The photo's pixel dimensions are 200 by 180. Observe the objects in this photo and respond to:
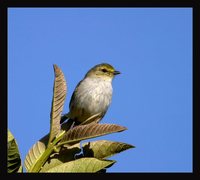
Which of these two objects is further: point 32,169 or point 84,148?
point 84,148

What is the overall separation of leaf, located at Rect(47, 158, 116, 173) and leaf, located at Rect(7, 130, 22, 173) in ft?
0.83

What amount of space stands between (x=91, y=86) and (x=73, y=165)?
4217 millimetres

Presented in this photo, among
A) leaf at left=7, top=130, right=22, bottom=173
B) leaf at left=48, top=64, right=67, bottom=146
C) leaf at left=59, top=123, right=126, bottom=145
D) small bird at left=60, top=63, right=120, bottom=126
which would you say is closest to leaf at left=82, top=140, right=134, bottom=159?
leaf at left=59, top=123, right=126, bottom=145

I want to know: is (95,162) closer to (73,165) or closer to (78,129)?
(73,165)

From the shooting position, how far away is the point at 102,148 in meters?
3.64

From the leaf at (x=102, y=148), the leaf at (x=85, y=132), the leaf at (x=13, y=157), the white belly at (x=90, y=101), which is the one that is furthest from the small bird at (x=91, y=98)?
the leaf at (x=13, y=157)

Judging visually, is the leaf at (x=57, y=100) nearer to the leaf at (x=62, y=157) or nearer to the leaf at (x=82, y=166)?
the leaf at (x=62, y=157)

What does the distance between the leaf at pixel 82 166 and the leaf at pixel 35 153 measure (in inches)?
9.1

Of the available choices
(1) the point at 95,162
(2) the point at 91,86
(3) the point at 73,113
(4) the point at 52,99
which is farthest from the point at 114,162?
(2) the point at 91,86

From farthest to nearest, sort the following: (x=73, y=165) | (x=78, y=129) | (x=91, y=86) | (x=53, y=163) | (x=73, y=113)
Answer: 1. (x=91, y=86)
2. (x=73, y=113)
3. (x=78, y=129)
4. (x=53, y=163)
5. (x=73, y=165)

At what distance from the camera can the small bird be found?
683cm

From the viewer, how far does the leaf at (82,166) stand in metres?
3.00

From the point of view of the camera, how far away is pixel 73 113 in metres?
6.68

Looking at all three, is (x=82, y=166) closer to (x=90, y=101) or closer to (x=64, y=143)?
(x=64, y=143)
